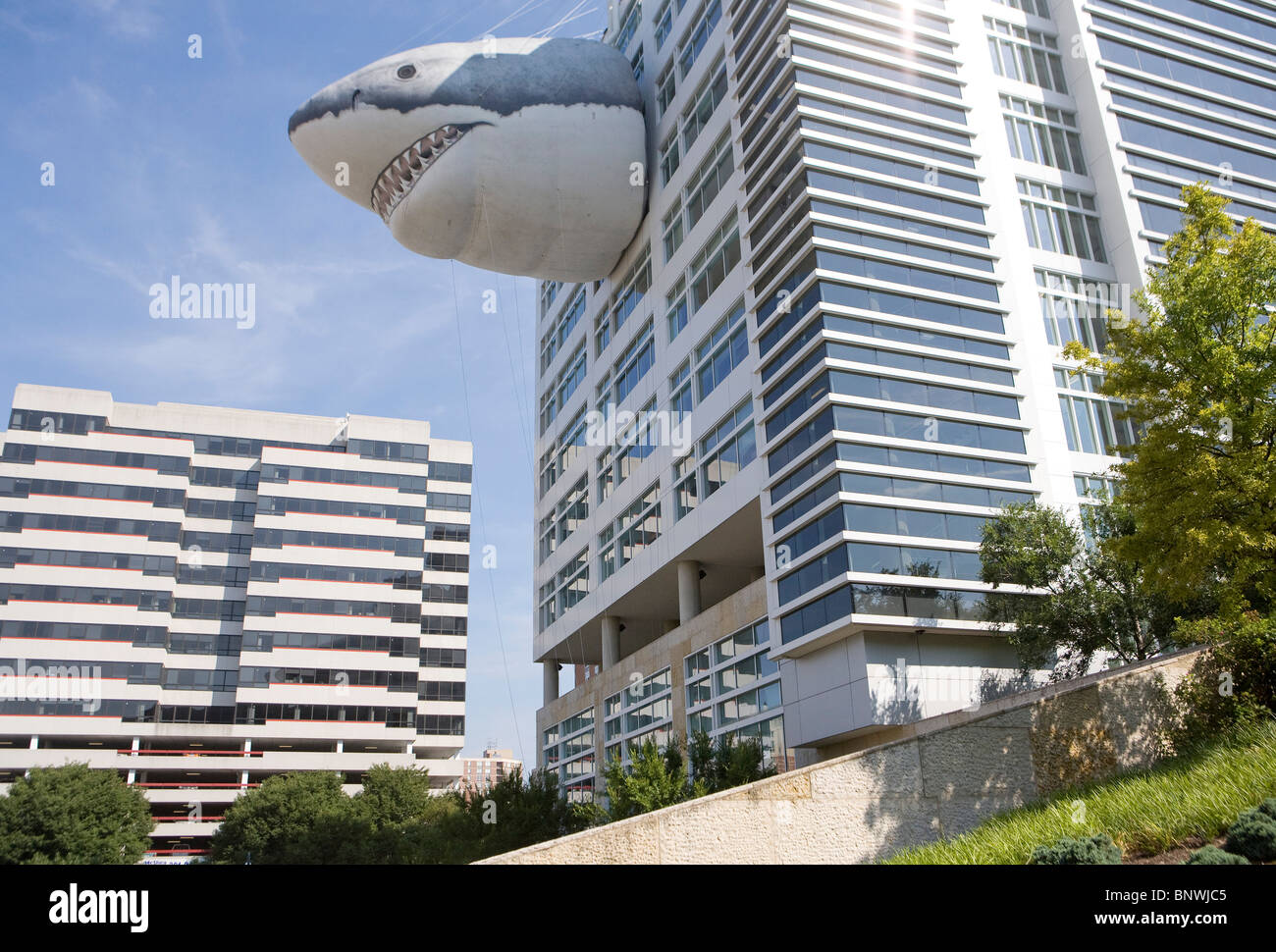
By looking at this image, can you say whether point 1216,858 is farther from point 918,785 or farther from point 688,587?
point 688,587

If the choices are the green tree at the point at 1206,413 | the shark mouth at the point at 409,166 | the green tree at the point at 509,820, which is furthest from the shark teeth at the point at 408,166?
the green tree at the point at 1206,413

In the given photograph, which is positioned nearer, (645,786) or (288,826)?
(645,786)

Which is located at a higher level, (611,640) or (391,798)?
(611,640)

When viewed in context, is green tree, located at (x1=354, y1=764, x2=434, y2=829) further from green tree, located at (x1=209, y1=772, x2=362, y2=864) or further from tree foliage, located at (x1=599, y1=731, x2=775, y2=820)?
tree foliage, located at (x1=599, y1=731, x2=775, y2=820)

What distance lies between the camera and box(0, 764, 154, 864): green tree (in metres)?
57.9

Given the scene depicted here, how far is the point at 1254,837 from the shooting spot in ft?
30.7

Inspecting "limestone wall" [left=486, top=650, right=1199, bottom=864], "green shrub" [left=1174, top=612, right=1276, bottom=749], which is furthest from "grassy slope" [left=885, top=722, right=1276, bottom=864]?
"green shrub" [left=1174, top=612, right=1276, bottom=749]

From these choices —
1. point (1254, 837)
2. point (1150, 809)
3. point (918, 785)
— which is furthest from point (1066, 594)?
point (1254, 837)

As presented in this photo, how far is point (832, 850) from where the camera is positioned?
1549 cm

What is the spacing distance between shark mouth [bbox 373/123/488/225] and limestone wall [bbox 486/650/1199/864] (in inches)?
1186

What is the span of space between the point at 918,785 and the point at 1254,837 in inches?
293

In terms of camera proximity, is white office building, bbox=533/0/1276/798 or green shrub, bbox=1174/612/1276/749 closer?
green shrub, bbox=1174/612/1276/749
